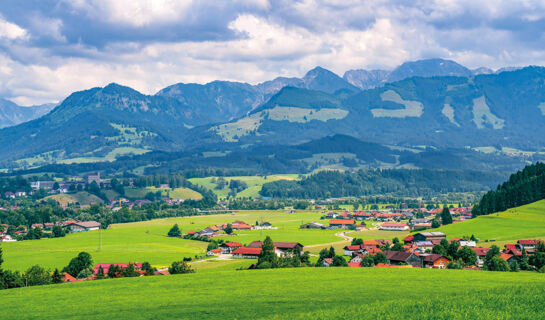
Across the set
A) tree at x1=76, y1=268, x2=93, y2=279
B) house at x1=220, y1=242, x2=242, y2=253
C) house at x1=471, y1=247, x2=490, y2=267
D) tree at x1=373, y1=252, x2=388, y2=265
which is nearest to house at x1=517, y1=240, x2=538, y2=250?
house at x1=471, y1=247, x2=490, y2=267

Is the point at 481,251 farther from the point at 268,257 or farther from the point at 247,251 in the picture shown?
the point at 247,251

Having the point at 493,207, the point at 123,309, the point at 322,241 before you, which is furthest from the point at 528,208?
the point at 123,309

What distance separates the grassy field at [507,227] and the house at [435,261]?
1803 centimetres

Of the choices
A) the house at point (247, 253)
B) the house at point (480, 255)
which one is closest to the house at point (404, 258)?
the house at point (480, 255)

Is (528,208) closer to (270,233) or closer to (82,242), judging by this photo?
(270,233)

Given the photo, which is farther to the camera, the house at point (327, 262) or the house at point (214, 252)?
the house at point (214, 252)

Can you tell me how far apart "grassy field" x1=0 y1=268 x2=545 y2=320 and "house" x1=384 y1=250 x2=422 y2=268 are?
85.5ft

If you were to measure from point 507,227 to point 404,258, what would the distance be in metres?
42.0

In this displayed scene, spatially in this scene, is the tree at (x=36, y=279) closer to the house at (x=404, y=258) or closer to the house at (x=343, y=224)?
the house at (x=404, y=258)

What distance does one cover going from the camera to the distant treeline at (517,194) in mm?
145750

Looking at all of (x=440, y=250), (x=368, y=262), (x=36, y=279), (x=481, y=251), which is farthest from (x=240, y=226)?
(x=36, y=279)

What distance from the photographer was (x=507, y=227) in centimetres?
12181

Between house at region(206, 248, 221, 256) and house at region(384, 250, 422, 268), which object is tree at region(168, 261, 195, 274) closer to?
house at region(384, 250, 422, 268)

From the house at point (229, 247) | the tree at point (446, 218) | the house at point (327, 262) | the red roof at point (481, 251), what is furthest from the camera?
the tree at point (446, 218)
